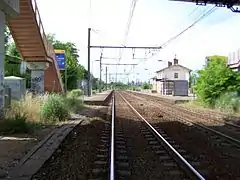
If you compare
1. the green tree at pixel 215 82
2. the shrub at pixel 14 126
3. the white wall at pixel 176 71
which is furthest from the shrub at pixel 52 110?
the white wall at pixel 176 71

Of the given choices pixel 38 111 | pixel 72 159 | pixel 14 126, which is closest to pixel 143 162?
pixel 72 159

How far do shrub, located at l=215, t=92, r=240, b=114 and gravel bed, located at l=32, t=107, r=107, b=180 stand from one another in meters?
17.9

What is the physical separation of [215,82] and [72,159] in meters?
28.1

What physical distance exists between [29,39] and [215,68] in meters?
16.3

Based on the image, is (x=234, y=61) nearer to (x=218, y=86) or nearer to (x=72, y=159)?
(x=218, y=86)

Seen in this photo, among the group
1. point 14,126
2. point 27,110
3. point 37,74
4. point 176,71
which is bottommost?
point 14,126

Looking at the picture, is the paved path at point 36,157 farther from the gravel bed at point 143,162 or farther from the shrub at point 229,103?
the shrub at point 229,103

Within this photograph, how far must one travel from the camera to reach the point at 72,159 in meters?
11.5

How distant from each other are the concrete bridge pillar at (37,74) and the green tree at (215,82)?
45.4 ft

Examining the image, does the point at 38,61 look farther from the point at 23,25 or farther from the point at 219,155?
the point at 219,155

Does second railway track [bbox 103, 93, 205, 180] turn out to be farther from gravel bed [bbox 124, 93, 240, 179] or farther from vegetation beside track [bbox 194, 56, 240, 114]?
vegetation beside track [bbox 194, 56, 240, 114]

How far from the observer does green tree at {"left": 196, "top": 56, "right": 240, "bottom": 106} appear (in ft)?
Answer: 121


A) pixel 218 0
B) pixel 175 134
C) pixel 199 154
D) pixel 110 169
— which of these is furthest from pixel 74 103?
pixel 110 169

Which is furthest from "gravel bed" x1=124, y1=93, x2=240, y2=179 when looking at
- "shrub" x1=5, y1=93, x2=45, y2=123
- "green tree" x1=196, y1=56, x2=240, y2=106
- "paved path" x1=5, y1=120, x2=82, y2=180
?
"green tree" x1=196, y1=56, x2=240, y2=106
